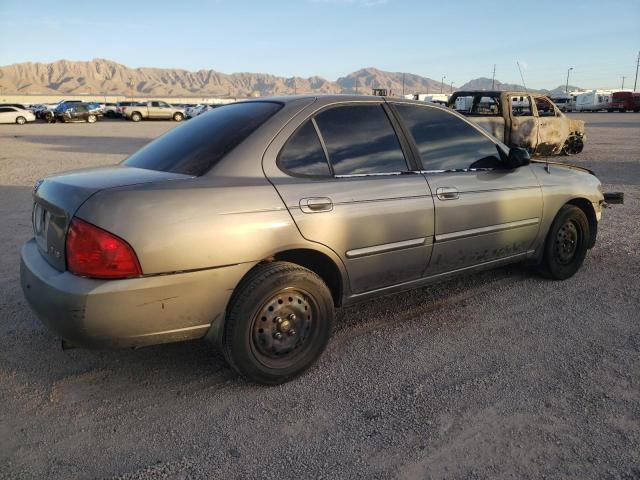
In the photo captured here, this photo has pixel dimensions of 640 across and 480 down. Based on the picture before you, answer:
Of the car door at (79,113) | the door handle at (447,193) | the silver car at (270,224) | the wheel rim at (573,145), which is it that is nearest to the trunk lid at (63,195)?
the silver car at (270,224)

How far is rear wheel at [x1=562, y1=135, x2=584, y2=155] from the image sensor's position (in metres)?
14.8

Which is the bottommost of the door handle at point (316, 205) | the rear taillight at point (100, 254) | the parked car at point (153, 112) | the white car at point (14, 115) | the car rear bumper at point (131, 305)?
the car rear bumper at point (131, 305)

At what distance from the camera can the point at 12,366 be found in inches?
122

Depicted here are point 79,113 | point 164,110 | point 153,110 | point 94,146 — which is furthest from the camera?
point 164,110

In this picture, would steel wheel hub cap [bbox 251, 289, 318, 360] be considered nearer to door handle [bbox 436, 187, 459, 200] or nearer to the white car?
door handle [bbox 436, 187, 459, 200]

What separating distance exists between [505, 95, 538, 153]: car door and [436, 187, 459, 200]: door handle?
29.4 ft

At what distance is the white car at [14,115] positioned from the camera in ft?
113

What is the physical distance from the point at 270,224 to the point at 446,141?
174 centimetres

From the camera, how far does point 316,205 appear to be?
2.91 meters

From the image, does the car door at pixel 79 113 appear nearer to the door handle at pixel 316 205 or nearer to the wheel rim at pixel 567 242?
the wheel rim at pixel 567 242

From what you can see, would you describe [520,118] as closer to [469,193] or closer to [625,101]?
[469,193]

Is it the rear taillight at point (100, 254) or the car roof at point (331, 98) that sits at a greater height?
the car roof at point (331, 98)

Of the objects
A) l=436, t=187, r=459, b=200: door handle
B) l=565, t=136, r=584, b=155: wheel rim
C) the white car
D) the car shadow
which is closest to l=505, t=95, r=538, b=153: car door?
l=565, t=136, r=584, b=155: wheel rim

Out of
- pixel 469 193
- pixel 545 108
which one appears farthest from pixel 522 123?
pixel 469 193
